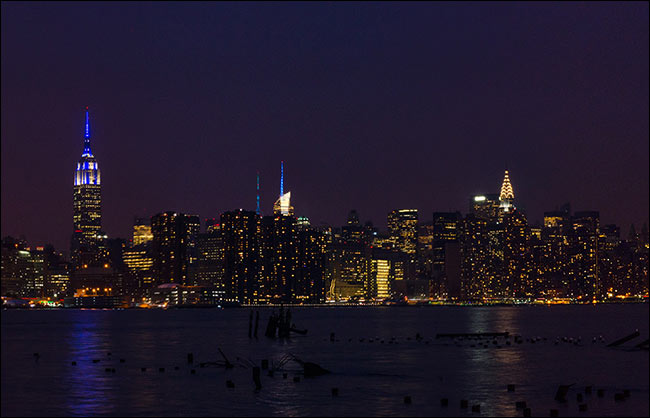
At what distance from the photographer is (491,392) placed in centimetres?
7125

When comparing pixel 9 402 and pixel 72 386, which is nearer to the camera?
pixel 9 402

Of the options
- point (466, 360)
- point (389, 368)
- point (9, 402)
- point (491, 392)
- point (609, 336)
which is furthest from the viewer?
point (609, 336)

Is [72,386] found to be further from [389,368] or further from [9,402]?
[389,368]

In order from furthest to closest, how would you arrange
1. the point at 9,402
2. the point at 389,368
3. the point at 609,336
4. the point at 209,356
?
the point at 609,336, the point at 209,356, the point at 389,368, the point at 9,402

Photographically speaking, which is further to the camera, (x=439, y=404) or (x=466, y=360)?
(x=466, y=360)

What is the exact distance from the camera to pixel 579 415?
5791 cm

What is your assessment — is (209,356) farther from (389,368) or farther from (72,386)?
(72,386)

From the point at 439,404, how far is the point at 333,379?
48.4 feet

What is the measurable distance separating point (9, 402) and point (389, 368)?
36664mm

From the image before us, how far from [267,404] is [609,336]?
9149 centimetres

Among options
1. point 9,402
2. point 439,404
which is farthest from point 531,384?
point 9,402

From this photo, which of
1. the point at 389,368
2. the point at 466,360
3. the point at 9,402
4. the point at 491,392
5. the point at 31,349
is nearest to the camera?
the point at 9,402

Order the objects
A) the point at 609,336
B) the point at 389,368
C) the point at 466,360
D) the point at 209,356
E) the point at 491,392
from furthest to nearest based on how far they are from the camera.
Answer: the point at 609,336 → the point at 209,356 → the point at 466,360 → the point at 389,368 → the point at 491,392

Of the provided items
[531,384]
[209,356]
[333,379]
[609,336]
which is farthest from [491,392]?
[609,336]
